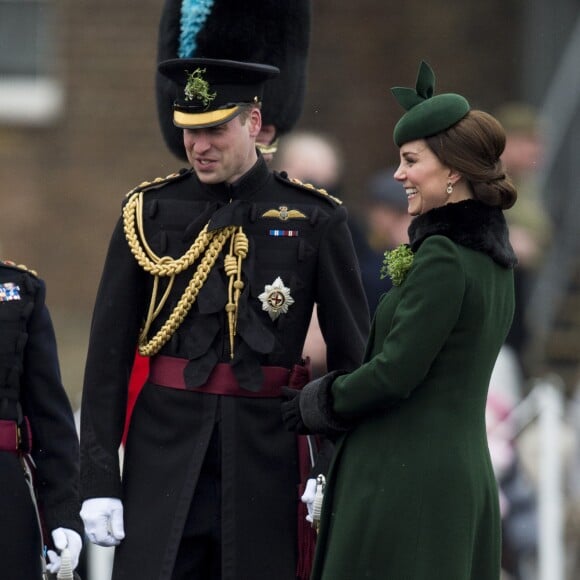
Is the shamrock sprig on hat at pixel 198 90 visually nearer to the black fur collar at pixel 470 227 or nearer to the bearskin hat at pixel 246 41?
the bearskin hat at pixel 246 41

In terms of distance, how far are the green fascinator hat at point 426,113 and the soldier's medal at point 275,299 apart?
0.69 m

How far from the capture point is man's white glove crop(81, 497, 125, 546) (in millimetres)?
6062

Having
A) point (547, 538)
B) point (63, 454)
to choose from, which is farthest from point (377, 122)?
point (63, 454)

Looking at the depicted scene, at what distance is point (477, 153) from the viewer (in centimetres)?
564

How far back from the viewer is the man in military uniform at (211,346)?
6109 mm

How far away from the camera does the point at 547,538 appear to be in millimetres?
9539

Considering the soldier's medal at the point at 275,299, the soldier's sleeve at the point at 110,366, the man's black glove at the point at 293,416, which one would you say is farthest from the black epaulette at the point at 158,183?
the man's black glove at the point at 293,416

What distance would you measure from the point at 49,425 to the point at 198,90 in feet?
3.94

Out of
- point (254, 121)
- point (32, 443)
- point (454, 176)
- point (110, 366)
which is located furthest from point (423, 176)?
point (32, 443)

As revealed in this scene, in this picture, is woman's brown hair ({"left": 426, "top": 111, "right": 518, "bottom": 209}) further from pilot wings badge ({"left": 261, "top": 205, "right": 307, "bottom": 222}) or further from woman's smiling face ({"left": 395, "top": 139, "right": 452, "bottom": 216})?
pilot wings badge ({"left": 261, "top": 205, "right": 307, "bottom": 222})

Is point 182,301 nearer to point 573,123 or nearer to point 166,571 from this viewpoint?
point 166,571

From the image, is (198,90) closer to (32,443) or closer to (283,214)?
(283,214)

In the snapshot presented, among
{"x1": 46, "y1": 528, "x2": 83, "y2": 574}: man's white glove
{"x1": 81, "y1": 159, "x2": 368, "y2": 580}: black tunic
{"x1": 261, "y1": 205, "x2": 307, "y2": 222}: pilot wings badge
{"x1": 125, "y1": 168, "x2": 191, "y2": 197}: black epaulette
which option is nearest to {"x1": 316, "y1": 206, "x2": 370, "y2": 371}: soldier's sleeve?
{"x1": 81, "y1": 159, "x2": 368, "y2": 580}: black tunic

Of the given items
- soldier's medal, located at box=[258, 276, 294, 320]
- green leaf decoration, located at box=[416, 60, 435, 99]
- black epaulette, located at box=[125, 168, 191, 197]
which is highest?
green leaf decoration, located at box=[416, 60, 435, 99]
